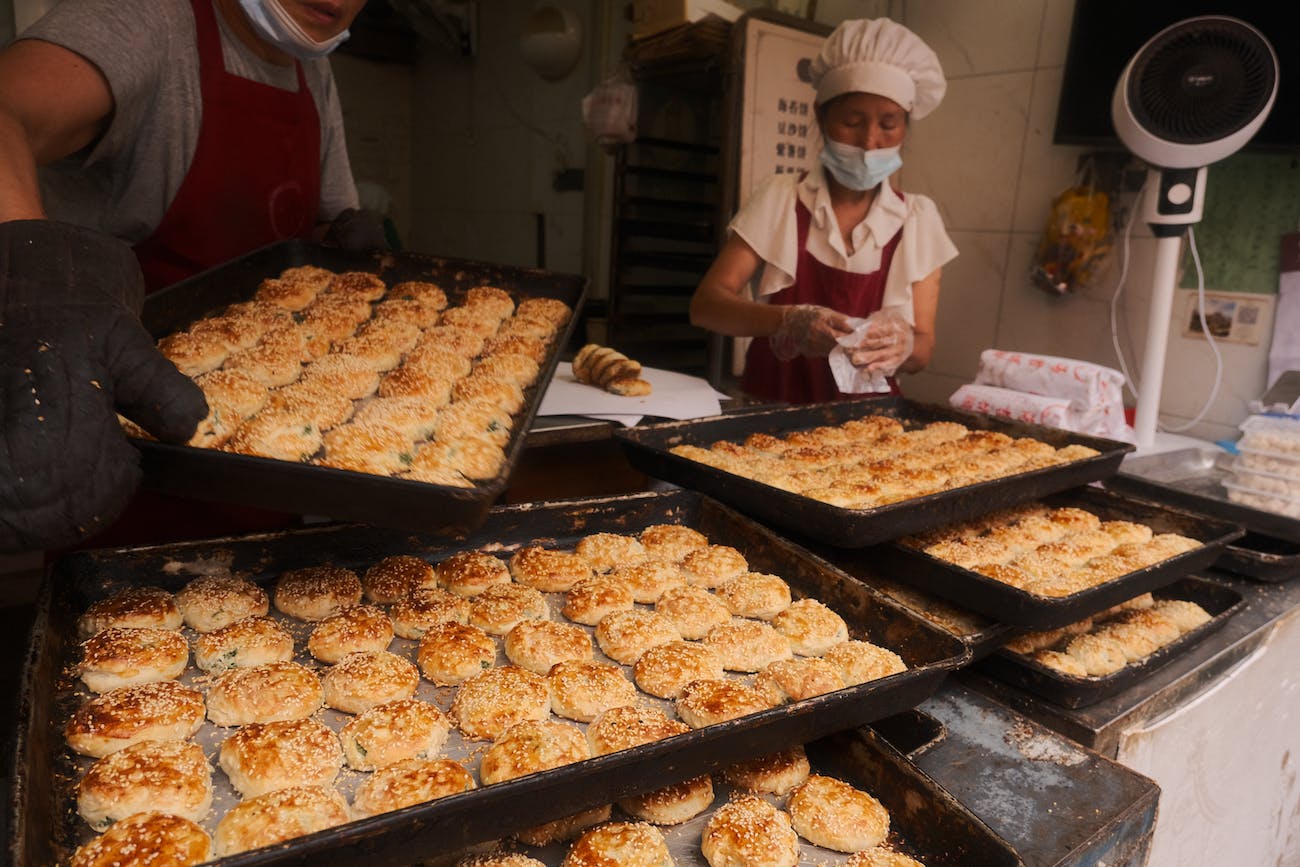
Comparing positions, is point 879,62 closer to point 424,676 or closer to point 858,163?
point 858,163

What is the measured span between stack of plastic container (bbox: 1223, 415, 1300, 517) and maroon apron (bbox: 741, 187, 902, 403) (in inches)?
46.9

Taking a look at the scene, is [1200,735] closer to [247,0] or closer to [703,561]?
[703,561]

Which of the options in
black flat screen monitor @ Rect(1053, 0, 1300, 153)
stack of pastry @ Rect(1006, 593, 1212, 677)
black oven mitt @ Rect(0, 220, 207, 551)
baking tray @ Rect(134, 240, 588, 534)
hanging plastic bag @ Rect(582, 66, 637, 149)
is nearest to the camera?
black oven mitt @ Rect(0, 220, 207, 551)

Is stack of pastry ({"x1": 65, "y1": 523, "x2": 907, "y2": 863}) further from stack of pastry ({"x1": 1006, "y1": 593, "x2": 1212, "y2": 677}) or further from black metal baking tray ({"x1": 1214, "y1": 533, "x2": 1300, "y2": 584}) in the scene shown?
black metal baking tray ({"x1": 1214, "y1": 533, "x2": 1300, "y2": 584})

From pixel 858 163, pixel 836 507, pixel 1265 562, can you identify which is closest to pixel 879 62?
pixel 858 163

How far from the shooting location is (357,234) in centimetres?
219

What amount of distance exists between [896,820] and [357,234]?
1.93 metres

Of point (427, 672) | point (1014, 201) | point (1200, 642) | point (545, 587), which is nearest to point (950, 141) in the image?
point (1014, 201)

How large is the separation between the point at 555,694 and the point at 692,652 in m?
0.24

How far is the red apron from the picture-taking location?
199cm

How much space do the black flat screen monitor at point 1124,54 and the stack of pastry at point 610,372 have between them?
→ 264cm

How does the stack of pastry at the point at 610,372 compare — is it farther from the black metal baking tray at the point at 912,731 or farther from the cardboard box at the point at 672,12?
the cardboard box at the point at 672,12

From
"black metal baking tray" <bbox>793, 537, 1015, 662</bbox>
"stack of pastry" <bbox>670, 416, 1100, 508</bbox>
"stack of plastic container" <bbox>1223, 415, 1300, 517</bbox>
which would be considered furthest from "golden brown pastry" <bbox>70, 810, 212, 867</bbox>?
"stack of plastic container" <bbox>1223, 415, 1300, 517</bbox>

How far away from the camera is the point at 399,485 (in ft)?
3.31
